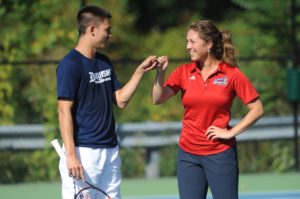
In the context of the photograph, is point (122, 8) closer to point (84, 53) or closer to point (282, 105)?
point (282, 105)

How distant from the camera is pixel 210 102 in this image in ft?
21.0

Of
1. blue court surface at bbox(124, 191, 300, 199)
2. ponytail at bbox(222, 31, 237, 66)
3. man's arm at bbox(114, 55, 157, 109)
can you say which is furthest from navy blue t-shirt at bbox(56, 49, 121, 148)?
blue court surface at bbox(124, 191, 300, 199)

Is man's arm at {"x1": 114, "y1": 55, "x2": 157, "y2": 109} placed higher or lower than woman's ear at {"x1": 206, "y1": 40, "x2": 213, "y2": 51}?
lower

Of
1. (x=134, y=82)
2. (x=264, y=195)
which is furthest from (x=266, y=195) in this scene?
(x=134, y=82)

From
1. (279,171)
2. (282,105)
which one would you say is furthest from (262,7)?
(279,171)

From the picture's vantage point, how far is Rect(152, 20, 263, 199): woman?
6.40 m

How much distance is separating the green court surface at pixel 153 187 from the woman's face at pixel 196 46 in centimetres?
413

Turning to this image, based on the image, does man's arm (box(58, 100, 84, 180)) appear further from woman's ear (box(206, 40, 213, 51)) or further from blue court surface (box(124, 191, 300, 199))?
blue court surface (box(124, 191, 300, 199))

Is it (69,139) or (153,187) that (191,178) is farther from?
(153,187)

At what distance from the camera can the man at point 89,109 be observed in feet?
19.6

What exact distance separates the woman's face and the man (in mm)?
397

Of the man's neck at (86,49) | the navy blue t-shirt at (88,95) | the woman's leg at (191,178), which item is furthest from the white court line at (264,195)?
the man's neck at (86,49)

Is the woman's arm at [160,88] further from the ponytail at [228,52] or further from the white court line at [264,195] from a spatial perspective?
the white court line at [264,195]

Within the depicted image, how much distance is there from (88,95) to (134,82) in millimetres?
388
